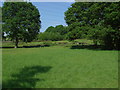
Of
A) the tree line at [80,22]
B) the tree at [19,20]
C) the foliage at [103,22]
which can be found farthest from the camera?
the tree at [19,20]

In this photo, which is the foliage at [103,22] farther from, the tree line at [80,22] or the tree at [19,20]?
the tree at [19,20]

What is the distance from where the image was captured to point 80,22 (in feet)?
75.3

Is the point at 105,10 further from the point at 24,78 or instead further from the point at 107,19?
the point at 24,78

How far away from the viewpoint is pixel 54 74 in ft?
22.0

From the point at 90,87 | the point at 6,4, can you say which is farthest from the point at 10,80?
the point at 6,4

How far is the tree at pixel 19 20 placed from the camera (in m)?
28.4

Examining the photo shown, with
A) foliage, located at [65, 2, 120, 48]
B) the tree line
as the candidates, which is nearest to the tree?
the tree line

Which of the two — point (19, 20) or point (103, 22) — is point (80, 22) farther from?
point (19, 20)

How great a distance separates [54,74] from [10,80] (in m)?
2.04

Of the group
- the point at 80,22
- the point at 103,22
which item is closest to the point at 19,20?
Answer: the point at 80,22

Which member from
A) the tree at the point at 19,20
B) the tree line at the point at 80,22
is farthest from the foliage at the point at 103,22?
the tree at the point at 19,20

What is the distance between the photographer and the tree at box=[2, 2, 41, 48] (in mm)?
28391

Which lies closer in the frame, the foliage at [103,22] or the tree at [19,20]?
the foliage at [103,22]

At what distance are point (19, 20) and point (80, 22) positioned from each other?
13767 mm
